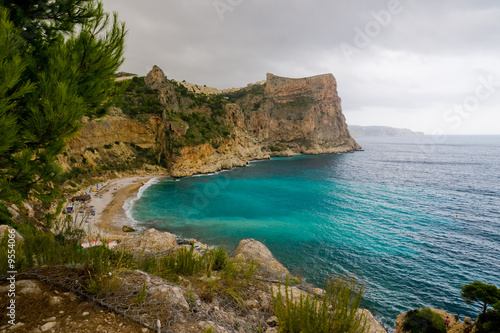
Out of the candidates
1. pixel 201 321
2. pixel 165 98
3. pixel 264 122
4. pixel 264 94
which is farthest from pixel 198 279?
pixel 264 94

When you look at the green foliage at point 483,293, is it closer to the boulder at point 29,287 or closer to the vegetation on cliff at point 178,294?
the vegetation on cliff at point 178,294

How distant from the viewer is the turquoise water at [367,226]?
15711 mm

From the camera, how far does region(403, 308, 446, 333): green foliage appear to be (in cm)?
959

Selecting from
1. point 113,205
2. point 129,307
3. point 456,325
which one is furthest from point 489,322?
point 113,205

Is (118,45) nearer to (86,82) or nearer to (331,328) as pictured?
(86,82)

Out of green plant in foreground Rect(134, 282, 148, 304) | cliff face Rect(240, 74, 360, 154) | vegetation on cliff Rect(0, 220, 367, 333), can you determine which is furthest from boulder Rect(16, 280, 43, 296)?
cliff face Rect(240, 74, 360, 154)

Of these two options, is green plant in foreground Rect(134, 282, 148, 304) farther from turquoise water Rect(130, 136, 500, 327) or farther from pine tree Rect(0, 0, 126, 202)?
turquoise water Rect(130, 136, 500, 327)

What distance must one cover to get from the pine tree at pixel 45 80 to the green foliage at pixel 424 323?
13501 mm

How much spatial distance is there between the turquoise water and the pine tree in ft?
44.9

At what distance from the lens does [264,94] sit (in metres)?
118

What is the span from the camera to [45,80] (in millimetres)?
3340

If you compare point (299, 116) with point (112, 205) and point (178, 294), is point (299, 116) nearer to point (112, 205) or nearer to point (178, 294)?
point (112, 205)

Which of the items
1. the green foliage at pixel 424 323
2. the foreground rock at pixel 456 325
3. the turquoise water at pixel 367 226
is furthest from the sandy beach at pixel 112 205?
the green foliage at pixel 424 323

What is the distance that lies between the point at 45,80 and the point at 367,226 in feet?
92.4
